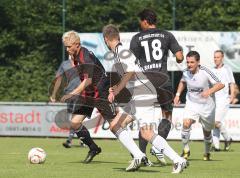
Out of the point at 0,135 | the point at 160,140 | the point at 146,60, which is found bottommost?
the point at 0,135

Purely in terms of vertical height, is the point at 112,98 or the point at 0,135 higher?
the point at 112,98

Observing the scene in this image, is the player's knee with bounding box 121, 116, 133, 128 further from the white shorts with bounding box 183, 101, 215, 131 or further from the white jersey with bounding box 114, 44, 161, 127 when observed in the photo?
the white shorts with bounding box 183, 101, 215, 131

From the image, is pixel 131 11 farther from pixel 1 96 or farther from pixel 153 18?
pixel 153 18

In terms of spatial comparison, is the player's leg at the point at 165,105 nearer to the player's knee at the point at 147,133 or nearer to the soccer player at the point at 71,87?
the soccer player at the point at 71,87

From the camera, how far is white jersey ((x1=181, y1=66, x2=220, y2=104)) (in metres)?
14.1

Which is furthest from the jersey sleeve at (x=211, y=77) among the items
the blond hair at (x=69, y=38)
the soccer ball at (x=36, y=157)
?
the soccer ball at (x=36, y=157)

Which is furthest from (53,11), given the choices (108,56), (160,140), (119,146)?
(160,140)

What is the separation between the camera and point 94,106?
502 inches

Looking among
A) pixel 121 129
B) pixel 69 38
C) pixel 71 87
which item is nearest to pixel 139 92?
pixel 121 129

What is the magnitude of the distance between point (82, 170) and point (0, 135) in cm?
1137

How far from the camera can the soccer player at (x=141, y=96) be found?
35.5 ft

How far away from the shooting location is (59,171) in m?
11.4

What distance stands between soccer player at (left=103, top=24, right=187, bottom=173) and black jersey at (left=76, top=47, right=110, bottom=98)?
3.13 ft

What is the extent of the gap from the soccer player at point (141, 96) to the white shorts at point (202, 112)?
2.58m
